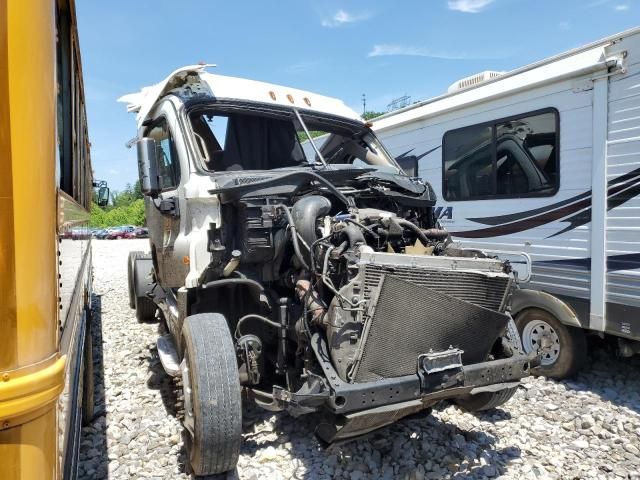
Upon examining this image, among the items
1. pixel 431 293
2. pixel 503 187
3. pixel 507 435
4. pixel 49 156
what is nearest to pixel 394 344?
pixel 431 293

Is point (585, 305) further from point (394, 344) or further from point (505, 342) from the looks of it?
point (394, 344)

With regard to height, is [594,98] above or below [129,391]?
above

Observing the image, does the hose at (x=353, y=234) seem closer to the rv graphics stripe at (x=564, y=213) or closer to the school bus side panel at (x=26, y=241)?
the school bus side panel at (x=26, y=241)

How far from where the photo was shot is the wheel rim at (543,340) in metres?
5.11

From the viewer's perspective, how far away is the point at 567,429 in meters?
3.97

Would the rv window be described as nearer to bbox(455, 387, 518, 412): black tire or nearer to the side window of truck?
bbox(455, 387, 518, 412): black tire

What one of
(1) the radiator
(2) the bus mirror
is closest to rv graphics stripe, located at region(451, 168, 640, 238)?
(1) the radiator

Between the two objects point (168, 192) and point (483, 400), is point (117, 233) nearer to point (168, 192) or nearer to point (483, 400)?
point (168, 192)

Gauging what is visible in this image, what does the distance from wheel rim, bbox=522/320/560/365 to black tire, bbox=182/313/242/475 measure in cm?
361

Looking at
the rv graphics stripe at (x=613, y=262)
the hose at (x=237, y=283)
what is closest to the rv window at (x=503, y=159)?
the rv graphics stripe at (x=613, y=262)

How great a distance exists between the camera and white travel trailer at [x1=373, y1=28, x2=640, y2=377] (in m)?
4.45

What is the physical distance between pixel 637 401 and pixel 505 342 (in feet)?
6.84

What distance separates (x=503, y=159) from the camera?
5617 millimetres

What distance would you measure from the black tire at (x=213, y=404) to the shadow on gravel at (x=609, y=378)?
144 inches
